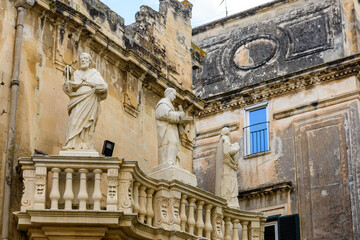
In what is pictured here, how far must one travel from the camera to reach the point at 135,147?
49.7ft

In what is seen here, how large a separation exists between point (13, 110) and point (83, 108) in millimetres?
1263

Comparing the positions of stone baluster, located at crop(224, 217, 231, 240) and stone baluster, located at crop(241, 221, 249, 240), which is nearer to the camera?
stone baluster, located at crop(224, 217, 231, 240)

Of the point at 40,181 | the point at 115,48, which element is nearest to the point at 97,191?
the point at 40,181

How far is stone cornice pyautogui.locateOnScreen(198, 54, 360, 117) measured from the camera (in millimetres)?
20688

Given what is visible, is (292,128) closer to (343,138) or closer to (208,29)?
(343,138)

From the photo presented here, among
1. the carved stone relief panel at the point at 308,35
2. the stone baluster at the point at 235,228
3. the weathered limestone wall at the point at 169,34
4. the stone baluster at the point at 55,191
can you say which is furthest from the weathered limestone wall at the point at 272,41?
the stone baluster at the point at 55,191

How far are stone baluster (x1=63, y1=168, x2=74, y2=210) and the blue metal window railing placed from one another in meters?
11.0

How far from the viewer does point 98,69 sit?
14.7 meters

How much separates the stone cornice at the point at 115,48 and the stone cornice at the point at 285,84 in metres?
4.90

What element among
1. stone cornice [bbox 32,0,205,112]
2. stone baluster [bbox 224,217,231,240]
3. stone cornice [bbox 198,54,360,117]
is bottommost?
stone baluster [bbox 224,217,231,240]

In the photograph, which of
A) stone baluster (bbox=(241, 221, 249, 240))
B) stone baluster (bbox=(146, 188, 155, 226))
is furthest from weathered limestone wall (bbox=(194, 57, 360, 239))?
stone baluster (bbox=(146, 188, 155, 226))

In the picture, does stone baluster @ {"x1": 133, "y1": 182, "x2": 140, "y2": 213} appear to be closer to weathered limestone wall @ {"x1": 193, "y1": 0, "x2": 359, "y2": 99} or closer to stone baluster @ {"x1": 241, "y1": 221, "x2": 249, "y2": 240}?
stone baluster @ {"x1": 241, "y1": 221, "x2": 249, "y2": 240}

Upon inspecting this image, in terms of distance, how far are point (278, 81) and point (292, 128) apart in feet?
4.68

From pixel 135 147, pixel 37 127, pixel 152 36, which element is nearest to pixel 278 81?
pixel 152 36
